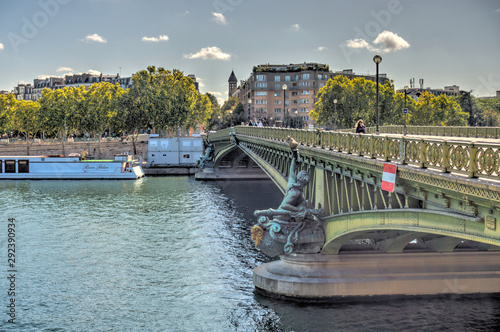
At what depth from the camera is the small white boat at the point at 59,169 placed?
76.4m

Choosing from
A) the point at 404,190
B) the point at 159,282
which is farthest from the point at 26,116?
the point at 404,190

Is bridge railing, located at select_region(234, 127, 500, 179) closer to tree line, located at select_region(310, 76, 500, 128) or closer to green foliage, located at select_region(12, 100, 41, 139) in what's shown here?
tree line, located at select_region(310, 76, 500, 128)

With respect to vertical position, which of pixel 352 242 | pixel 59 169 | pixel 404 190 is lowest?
pixel 352 242

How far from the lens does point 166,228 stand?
132 ft

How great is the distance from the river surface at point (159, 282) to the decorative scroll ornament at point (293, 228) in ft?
7.57

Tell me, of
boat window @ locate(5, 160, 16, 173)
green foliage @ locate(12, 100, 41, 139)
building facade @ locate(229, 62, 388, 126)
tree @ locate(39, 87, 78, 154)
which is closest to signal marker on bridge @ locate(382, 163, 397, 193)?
boat window @ locate(5, 160, 16, 173)

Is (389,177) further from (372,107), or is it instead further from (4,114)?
(4,114)

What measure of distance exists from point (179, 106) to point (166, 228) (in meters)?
68.5

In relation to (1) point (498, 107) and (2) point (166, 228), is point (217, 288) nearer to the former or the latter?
(2) point (166, 228)

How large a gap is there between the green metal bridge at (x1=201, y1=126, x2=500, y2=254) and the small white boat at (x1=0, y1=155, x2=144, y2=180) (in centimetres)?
5028

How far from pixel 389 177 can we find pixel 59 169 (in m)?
68.5

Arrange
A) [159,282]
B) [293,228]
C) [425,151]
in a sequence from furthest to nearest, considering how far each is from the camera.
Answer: [159,282]
[293,228]
[425,151]

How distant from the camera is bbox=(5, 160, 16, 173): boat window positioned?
76.6m

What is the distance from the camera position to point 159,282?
26.2 meters
